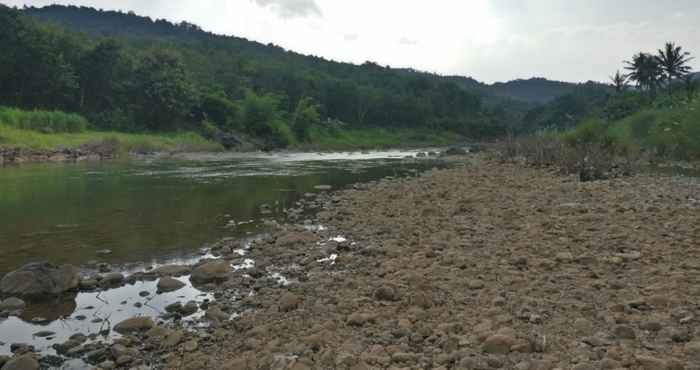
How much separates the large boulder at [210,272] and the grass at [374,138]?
66666mm

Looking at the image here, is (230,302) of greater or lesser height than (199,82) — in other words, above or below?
below

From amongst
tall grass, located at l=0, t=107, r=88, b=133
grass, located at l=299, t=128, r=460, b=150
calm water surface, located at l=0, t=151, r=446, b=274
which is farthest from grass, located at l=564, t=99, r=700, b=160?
tall grass, located at l=0, t=107, r=88, b=133

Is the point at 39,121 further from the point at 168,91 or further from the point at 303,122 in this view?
the point at 303,122

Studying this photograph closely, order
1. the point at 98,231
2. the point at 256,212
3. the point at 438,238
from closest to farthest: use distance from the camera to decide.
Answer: the point at 438,238 < the point at 98,231 < the point at 256,212

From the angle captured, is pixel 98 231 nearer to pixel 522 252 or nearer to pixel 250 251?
pixel 250 251

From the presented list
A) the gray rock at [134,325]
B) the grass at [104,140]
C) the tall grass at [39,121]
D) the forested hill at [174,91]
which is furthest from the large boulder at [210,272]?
the forested hill at [174,91]

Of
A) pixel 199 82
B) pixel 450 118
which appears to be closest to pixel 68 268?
pixel 199 82

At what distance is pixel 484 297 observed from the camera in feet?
20.1

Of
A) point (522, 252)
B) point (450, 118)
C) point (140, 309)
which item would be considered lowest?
point (140, 309)

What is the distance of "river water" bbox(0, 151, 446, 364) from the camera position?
6863 millimetres

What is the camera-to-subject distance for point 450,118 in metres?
130

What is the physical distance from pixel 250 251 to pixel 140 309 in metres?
3.33

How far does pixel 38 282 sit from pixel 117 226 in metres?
5.57

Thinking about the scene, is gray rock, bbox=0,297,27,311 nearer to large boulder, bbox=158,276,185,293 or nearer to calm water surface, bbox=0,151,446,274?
large boulder, bbox=158,276,185,293
